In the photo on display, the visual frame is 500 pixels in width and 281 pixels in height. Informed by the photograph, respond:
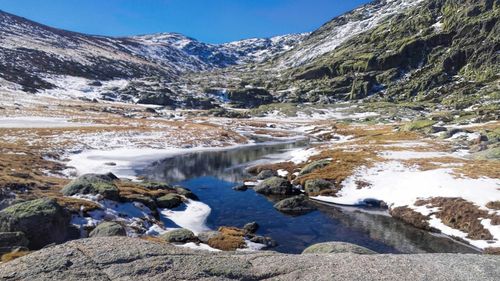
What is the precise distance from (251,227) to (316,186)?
14376 millimetres

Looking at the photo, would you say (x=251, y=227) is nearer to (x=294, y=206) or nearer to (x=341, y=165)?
(x=294, y=206)

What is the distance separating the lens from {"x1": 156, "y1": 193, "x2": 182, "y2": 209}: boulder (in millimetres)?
34844

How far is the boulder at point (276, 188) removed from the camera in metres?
43.6

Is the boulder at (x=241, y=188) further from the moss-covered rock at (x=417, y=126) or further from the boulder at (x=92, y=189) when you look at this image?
the moss-covered rock at (x=417, y=126)

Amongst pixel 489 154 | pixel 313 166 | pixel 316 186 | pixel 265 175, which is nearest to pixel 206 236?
pixel 316 186

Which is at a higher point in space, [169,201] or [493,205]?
[493,205]

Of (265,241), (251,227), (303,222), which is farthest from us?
(303,222)

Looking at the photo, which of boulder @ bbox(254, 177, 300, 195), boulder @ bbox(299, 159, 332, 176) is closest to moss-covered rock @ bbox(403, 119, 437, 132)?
boulder @ bbox(299, 159, 332, 176)

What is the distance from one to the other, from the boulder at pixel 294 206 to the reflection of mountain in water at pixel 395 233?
1475mm

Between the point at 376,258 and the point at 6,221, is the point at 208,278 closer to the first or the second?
the point at 376,258

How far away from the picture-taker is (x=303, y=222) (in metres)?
33.2

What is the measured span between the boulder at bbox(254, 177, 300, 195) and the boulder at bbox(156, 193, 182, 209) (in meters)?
11.2

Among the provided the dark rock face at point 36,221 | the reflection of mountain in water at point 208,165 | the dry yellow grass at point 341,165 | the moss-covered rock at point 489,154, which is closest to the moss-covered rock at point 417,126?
the reflection of mountain in water at point 208,165

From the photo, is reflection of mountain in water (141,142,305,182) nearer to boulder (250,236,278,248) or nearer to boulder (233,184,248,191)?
boulder (233,184,248,191)
